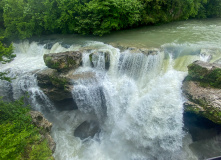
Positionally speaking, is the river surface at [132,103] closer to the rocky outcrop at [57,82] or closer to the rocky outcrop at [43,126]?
the rocky outcrop at [57,82]

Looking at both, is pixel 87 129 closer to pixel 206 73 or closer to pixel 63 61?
pixel 63 61

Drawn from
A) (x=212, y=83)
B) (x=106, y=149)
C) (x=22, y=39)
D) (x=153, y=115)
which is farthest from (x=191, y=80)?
(x=22, y=39)

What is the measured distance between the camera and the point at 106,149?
8.38 meters

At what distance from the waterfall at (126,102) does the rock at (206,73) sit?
50 cm

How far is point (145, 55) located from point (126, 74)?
1.51 m

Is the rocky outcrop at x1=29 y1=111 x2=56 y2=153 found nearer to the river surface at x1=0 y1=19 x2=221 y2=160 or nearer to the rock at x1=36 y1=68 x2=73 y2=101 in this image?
the river surface at x1=0 y1=19 x2=221 y2=160

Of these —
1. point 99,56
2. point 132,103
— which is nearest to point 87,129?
point 132,103

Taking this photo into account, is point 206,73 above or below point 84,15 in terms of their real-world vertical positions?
below

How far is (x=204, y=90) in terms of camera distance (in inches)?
272

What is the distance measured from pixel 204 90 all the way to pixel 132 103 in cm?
340

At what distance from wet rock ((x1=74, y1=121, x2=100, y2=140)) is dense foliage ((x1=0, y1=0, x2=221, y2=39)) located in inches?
269

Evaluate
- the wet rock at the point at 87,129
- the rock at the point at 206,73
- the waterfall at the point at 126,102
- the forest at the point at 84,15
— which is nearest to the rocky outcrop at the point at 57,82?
the waterfall at the point at 126,102

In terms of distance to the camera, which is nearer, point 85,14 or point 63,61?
point 63,61

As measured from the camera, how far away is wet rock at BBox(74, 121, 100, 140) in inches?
358
